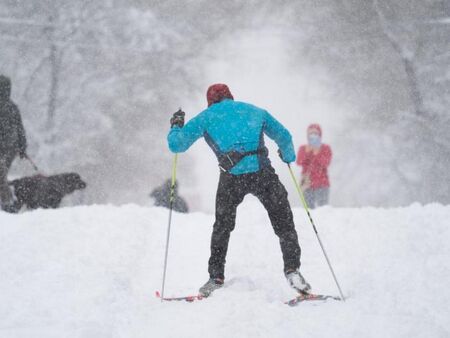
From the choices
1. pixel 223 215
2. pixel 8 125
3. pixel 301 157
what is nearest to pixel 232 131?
pixel 223 215

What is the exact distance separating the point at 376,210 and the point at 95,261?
12.7 feet

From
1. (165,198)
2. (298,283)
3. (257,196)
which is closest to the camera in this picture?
(298,283)

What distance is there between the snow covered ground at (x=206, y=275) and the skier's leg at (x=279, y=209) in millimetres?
398

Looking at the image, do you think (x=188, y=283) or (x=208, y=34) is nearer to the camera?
(x=188, y=283)

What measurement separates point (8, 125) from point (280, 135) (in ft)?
16.5

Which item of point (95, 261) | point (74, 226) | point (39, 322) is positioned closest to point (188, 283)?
point (95, 261)

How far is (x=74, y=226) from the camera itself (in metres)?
5.57

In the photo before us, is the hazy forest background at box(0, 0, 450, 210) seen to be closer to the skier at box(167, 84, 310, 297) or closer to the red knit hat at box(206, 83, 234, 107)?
the red knit hat at box(206, 83, 234, 107)

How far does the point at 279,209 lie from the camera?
3.65 meters

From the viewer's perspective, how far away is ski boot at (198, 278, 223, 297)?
346cm

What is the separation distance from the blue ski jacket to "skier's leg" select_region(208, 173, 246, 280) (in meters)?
0.11

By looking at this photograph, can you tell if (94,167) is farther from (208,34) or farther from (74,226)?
(74,226)

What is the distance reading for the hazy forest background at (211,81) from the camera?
57.3ft

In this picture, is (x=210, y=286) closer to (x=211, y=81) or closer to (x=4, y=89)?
(x=4, y=89)
